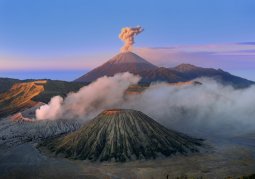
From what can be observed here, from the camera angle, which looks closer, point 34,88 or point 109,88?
point 109,88

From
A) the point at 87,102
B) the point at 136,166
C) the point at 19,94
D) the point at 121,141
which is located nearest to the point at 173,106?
the point at 87,102

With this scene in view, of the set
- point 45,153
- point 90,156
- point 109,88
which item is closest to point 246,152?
point 90,156

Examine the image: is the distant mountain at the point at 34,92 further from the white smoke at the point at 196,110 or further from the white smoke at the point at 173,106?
the white smoke at the point at 196,110

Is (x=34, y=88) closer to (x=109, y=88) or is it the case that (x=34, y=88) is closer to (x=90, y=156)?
(x=109, y=88)

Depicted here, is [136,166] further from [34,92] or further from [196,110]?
[34,92]

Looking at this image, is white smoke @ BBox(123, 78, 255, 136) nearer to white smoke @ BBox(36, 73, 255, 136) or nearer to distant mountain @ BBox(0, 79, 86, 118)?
white smoke @ BBox(36, 73, 255, 136)

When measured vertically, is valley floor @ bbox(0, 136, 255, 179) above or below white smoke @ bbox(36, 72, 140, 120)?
below

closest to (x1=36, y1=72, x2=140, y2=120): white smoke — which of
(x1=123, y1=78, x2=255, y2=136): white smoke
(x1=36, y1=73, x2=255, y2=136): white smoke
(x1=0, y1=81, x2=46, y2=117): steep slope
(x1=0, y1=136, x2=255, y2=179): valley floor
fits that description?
(x1=36, y1=73, x2=255, y2=136): white smoke
